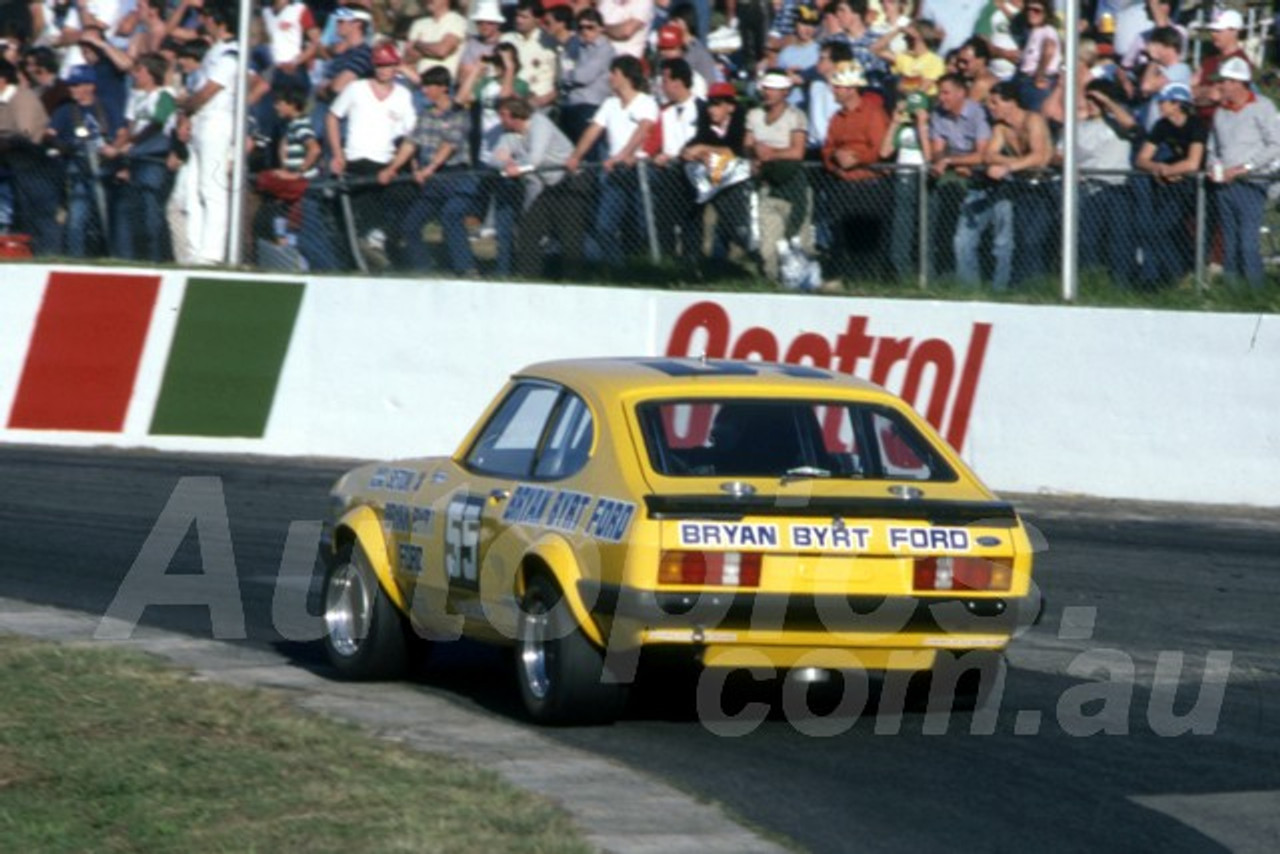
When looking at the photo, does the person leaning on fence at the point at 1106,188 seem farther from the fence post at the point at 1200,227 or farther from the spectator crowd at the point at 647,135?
the fence post at the point at 1200,227

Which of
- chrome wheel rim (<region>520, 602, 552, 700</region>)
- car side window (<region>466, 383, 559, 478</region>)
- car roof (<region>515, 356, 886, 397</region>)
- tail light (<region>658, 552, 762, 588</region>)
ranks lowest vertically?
chrome wheel rim (<region>520, 602, 552, 700</region>)

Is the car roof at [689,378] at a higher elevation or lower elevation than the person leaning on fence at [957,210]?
higher

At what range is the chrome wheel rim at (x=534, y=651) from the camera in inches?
331

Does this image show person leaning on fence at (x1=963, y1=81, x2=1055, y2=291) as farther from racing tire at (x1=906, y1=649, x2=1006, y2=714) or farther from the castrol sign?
racing tire at (x1=906, y1=649, x2=1006, y2=714)

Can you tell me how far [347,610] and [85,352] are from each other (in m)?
9.42

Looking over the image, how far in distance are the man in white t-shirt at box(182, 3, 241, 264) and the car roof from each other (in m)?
10.1

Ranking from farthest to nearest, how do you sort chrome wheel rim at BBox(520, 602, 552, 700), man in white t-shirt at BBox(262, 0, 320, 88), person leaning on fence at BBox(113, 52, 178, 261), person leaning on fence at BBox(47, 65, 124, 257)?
man in white t-shirt at BBox(262, 0, 320, 88) → person leaning on fence at BBox(47, 65, 124, 257) → person leaning on fence at BBox(113, 52, 178, 261) → chrome wheel rim at BBox(520, 602, 552, 700)

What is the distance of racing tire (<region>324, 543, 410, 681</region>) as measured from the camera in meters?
9.34

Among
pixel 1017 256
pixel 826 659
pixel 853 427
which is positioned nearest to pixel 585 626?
pixel 826 659

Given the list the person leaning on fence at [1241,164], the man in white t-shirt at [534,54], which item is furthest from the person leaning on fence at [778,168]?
the person leaning on fence at [1241,164]

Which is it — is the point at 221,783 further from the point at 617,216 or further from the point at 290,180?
the point at 290,180

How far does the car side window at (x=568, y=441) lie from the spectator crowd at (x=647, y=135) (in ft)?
25.9

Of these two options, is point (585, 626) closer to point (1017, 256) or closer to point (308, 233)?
point (1017, 256)

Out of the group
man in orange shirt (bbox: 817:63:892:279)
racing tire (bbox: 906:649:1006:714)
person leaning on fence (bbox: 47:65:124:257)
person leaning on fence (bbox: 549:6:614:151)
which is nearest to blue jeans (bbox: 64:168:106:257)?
person leaning on fence (bbox: 47:65:124:257)
